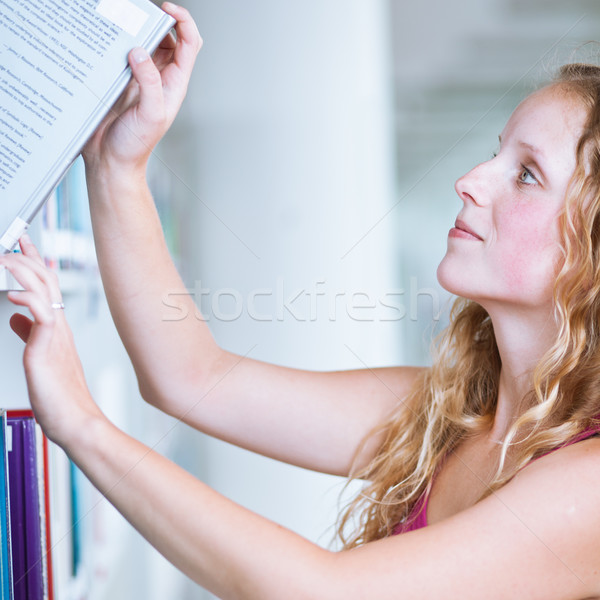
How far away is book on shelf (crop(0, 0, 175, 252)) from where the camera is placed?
63 centimetres

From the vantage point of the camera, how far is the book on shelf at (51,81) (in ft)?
2.07

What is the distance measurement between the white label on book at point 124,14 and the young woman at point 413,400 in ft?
0.10

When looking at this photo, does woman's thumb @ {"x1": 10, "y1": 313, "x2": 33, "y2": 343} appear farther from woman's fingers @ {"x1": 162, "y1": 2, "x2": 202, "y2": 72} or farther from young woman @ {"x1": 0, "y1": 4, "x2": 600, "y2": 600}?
woman's fingers @ {"x1": 162, "y1": 2, "x2": 202, "y2": 72}

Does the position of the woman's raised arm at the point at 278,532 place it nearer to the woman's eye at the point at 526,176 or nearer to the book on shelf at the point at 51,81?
the book on shelf at the point at 51,81

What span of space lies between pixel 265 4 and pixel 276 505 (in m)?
1.53

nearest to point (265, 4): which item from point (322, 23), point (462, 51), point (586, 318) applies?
point (322, 23)

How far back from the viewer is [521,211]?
792 millimetres

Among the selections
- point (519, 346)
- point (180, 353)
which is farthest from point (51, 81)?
point (519, 346)

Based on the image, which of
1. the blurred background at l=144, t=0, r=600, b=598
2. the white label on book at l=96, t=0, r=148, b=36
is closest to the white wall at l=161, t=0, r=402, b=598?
the blurred background at l=144, t=0, r=600, b=598

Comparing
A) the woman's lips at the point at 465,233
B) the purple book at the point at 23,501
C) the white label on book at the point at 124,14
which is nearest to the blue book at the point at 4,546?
the purple book at the point at 23,501

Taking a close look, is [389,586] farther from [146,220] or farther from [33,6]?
[33,6]

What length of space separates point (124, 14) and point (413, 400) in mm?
645

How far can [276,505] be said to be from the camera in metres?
2.08

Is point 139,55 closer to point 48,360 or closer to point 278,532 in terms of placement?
point 48,360
